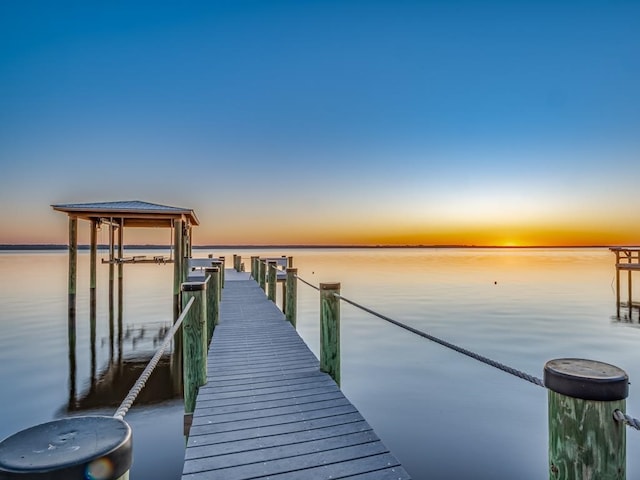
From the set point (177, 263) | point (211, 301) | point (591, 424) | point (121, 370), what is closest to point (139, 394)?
point (121, 370)

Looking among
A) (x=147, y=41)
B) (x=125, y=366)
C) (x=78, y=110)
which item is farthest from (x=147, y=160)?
(x=125, y=366)

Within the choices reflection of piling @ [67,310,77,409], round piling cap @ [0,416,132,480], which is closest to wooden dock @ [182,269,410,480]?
round piling cap @ [0,416,132,480]

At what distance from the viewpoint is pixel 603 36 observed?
43.5ft

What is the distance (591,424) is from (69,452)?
176 cm

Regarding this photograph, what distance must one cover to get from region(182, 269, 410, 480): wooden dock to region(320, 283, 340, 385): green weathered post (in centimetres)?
17

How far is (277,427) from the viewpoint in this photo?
3.71 meters

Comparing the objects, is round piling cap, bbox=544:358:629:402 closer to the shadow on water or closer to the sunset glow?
the shadow on water

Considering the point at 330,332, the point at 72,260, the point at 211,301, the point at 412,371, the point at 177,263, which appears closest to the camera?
the point at 330,332

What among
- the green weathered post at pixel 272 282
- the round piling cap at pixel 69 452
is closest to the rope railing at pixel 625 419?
the round piling cap at pixel 69 452

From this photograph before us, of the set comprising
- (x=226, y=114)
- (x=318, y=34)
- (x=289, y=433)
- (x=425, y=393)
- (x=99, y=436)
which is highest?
(x=318, y=34)

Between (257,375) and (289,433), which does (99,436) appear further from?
(257,375)

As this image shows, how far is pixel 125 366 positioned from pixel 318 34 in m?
14.8

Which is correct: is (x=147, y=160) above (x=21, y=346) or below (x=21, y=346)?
above

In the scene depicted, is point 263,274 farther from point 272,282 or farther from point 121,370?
point 121,370
